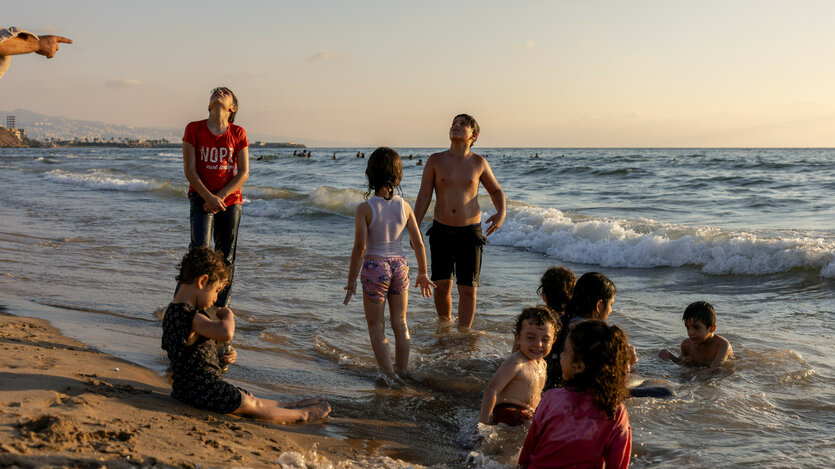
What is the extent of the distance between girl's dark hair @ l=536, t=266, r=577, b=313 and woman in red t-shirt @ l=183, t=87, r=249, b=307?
240 centimetres

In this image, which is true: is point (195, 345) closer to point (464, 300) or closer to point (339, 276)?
point (464, 300)

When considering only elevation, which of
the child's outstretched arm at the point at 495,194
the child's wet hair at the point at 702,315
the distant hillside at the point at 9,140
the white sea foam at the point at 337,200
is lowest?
the child's wet hair at the point at 702,315

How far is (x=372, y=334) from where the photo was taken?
4887 mm

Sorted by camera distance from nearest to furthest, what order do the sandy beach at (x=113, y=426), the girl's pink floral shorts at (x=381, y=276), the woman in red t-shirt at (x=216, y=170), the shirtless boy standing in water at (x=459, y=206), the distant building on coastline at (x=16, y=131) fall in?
the sandy beach at (x=113, y=426), the girl's pink floral shorts at (x=381, y=276), the woman in red t-shirt at (x=216, y=170), the shirtless boy standing in water at (x=459, y=206), the distant building on coastline at (x=16, y=131)

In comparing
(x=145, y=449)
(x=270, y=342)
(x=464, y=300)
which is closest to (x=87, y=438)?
(x=145, y=449)

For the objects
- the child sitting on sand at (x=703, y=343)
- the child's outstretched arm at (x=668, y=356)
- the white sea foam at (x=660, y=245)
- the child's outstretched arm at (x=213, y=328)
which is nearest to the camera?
the child's outstretched arm at (x=213, y=328)

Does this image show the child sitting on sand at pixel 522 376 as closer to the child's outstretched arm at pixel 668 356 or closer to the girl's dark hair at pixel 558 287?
the girl's dark hair at pixel 558 287

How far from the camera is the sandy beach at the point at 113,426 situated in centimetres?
268

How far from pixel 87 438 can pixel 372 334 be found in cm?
234

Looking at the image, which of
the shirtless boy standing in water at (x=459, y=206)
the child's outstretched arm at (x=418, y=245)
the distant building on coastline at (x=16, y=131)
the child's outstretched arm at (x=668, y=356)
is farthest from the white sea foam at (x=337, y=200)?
the distant building on coastline at (x=16, y=131)

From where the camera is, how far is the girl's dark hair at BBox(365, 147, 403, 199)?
467 cm

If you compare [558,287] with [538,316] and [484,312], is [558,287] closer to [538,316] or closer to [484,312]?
[538,316]

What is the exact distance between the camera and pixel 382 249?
478 cm

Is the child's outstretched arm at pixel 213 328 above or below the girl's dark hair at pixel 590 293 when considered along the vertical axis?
below
